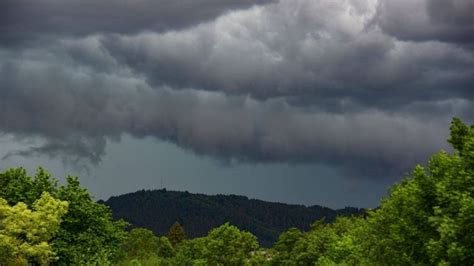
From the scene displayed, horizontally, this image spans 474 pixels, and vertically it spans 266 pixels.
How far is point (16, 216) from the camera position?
8800 centimetres

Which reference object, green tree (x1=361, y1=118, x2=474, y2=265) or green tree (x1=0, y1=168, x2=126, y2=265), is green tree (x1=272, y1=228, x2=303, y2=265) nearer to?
green tree (x1=0, y1=168, x2=126, y2=265)

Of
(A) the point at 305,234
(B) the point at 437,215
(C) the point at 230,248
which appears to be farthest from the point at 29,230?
(A) the point at 305,234

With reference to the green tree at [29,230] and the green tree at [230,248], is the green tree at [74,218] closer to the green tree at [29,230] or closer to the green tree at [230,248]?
the green tree at [29,230]

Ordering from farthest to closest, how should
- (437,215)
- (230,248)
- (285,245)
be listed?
1. (285,245)
2. (230,248)
3. (437,215)

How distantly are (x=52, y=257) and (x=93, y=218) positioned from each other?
419 inches

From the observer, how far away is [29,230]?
88688 millimetres

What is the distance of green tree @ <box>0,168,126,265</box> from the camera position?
9569 centimetres

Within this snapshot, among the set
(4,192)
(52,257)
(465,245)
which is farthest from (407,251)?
(4,192)

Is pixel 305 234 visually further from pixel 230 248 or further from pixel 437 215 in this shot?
pixel 437 215

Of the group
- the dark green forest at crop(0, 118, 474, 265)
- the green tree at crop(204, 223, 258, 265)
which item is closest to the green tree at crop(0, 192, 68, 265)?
the dark green forest at crop(0, 118, 474, 265)

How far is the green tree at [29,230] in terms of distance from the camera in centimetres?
8688

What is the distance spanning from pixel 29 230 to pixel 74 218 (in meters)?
10.4

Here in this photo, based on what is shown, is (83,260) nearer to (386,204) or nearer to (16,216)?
(16,216)

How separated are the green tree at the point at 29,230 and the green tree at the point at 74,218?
397cm
